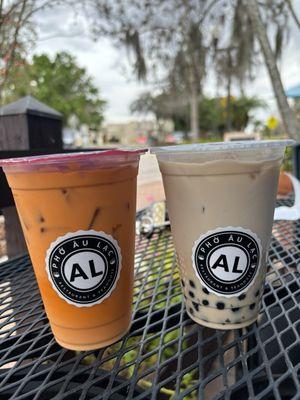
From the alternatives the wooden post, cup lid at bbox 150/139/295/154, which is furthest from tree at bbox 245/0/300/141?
cup lid at bbox 150/139/295/154

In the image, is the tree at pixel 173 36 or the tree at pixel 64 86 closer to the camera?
the tree at pixel 173 36

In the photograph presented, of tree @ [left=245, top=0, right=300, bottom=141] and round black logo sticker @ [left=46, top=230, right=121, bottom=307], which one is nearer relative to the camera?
round black logo sticker @ [left=46, top=230, right=121, bottom=307]

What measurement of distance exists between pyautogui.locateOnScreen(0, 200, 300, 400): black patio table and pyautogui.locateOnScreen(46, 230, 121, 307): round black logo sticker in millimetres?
90

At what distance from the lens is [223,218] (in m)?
0.41

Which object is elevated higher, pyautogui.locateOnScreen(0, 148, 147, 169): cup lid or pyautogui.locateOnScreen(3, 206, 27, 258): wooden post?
pyautogui.locateOnScreen(0, 148, 147, 169): cup lid

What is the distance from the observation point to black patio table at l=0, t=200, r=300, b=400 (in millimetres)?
375

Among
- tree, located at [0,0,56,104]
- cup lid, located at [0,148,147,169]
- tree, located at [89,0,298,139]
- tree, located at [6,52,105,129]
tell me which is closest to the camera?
cup lid, located at [0,148,147,169]

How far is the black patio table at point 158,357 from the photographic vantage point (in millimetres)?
375

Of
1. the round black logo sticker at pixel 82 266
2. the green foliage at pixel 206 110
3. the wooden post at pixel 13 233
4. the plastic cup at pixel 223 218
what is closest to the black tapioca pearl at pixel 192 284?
the plastic cup at pixel 223 218

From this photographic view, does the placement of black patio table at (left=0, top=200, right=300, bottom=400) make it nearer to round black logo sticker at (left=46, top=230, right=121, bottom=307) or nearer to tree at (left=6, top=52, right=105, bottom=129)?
round black logo sticker at (left=46, top=230, right=121, bottom=307)

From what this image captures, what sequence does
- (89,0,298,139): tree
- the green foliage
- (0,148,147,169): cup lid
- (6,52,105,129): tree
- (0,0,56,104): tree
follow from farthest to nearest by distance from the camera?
(6,52,105,129): tree < the green foliage < (89,0,298,139): tree < (0,0,56,104): tree < (0,148,147,169): cup lid

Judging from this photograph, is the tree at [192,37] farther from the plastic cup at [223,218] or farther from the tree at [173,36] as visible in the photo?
the plastic cup at [223,218]

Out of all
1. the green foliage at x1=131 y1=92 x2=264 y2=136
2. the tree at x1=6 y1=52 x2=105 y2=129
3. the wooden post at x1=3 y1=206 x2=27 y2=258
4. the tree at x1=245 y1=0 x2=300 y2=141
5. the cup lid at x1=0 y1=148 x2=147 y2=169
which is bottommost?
the wooden post at x1=3 y1=206 x2=27 y2=258

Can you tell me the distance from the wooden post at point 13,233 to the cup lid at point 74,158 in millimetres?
798
